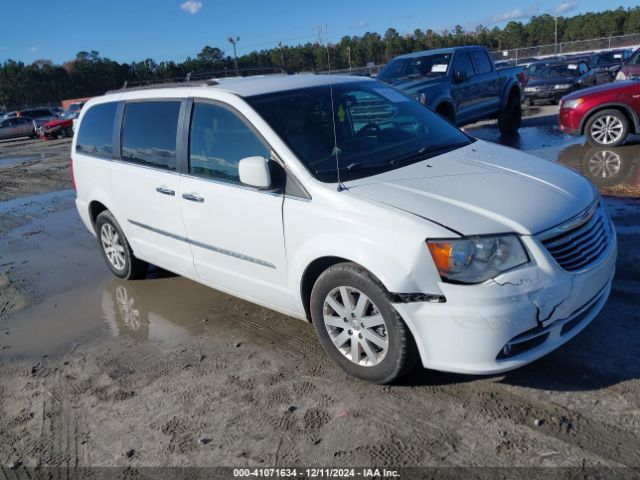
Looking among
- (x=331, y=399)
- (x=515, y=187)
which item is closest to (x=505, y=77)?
(x=515, y=187)

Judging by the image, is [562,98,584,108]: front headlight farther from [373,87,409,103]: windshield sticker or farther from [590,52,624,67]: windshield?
[590,52,624,67]: windshield

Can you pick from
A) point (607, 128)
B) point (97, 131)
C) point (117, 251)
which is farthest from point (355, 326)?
point (607, 128)

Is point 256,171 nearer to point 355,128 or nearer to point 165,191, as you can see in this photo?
point 355,128

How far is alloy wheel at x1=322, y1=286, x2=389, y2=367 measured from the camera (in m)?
3.26

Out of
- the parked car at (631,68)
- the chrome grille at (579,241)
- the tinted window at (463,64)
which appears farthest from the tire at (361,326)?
the parked car at (631,68)

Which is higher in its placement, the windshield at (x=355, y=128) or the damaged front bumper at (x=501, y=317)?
the windshield at (x=355, y=128)

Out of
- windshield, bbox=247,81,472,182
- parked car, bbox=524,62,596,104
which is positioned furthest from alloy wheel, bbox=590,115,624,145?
parked car, bbox=524,62,596,104

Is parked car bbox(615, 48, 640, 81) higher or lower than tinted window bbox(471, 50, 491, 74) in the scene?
lower

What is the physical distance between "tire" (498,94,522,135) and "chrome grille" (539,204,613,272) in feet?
32.4

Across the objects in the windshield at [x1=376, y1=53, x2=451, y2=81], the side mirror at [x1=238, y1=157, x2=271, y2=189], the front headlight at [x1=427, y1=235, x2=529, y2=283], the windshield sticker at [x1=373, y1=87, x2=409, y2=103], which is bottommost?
→ the front headlight at [x1=427, y1=235, x2=529, y2=283]

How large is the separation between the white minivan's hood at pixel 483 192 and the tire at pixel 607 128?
22.1 feet

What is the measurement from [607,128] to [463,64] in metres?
3.04

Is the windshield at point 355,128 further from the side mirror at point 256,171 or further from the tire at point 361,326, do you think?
the tire at point 361,326

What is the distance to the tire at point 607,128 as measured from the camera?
962 cm
